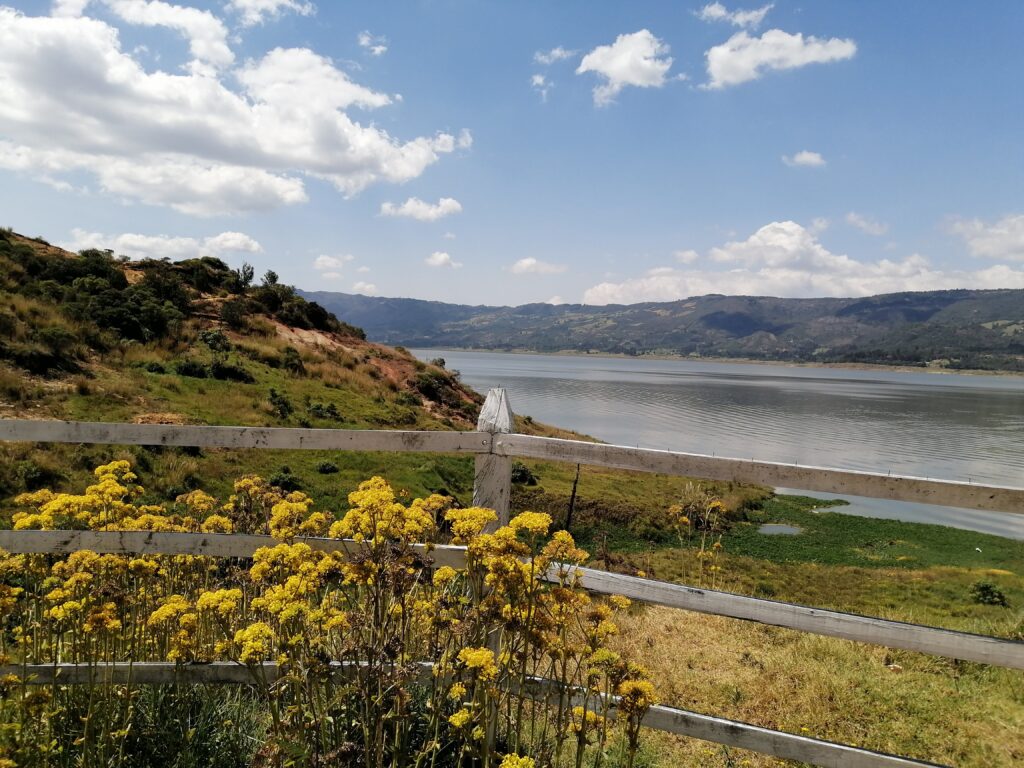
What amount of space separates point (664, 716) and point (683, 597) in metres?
0.60

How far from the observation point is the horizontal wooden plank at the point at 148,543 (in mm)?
3312

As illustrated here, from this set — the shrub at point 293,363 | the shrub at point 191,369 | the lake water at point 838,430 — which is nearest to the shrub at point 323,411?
the shrub at point 191,369

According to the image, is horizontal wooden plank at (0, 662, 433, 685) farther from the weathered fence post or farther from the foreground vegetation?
the weathered fence post

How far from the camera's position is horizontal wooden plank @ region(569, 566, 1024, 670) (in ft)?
8.28

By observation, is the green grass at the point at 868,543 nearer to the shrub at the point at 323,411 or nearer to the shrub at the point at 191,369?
the shrub at the point at 323,411

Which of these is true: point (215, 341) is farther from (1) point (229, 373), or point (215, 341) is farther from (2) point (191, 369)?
(2) point (191, 369)

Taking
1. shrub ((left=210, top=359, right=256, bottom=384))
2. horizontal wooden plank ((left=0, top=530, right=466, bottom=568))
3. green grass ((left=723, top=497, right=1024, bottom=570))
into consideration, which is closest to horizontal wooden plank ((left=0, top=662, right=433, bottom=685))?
horizontal wooden plank ((left=0, top=530, right=466, bottom=568))

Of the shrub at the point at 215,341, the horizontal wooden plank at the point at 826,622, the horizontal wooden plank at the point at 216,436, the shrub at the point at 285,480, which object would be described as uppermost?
the shrub at the point at 215,341

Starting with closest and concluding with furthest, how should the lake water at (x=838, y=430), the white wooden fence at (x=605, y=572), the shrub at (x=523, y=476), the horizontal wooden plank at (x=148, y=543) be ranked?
the white wooden fence at (x=605, y=572) → the horizontal wooden plank at (x=148, y=543) → the shrub at (x=523, y=476) → the lake water at (x=838, y=430)

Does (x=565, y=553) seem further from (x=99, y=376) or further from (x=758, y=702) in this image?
(x=99, y=376)

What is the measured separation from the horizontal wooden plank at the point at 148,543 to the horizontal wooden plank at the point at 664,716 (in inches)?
23.4

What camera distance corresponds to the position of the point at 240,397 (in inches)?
747

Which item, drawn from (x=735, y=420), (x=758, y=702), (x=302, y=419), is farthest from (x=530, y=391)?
(x=758, y=702)

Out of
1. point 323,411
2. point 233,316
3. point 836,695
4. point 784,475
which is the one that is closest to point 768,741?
point 784,475
